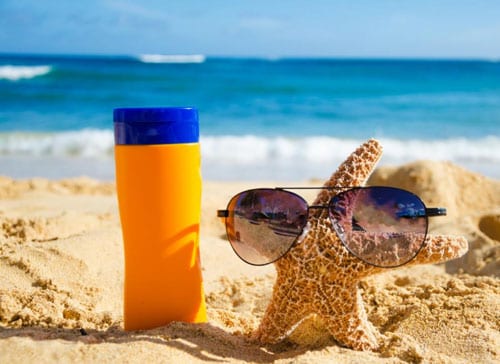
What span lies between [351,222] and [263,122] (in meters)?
12.5

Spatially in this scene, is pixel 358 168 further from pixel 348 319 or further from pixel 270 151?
pixel 270 151

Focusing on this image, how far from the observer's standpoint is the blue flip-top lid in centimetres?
246

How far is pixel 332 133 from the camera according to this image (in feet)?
44.4

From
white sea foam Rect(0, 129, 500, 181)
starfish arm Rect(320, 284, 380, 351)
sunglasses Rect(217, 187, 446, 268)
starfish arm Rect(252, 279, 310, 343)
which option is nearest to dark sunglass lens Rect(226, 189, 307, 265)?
sunglasses Rect(217, 187, 446, 268)

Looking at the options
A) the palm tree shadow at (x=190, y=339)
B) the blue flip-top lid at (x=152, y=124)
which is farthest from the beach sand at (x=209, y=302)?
the blue flip-top lid at (x=152, y=124)

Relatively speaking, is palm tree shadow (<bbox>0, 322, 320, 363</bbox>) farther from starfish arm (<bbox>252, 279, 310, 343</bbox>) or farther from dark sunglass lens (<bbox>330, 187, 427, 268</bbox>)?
dark sunglass lens (<bbox>330, 187, 427, 268</bbox>)

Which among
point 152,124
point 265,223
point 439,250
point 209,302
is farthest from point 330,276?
point 209,302

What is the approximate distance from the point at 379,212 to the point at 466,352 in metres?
0.72

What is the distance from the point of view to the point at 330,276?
252cm

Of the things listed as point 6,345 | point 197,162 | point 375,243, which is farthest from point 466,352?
point 6,345

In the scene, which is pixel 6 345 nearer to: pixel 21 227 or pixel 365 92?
A: pixel 21 227

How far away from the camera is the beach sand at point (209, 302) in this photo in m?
2.46

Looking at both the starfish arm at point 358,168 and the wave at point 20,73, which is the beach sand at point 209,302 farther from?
the wave at point 20,73

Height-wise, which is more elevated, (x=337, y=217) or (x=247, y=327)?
(x=337, y=217)
